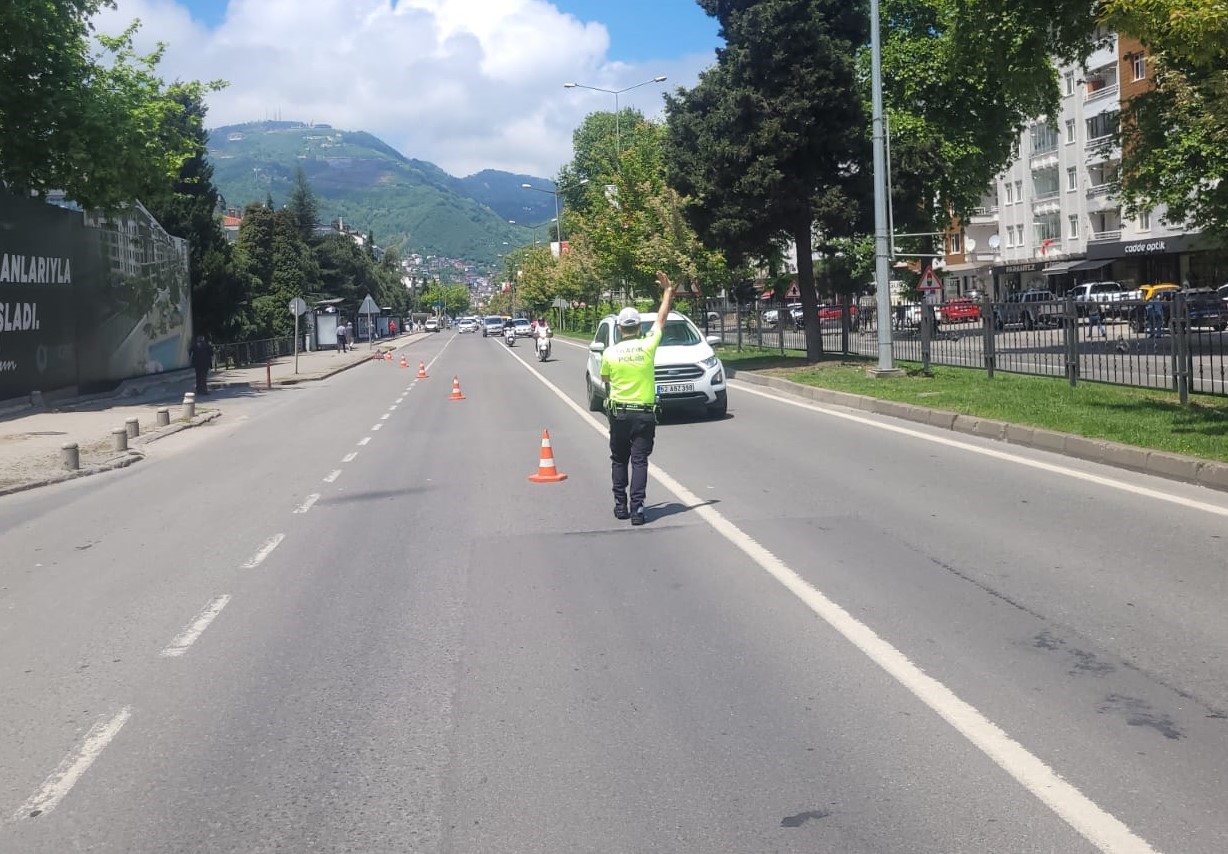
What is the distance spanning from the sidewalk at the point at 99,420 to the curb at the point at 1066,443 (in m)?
11.6

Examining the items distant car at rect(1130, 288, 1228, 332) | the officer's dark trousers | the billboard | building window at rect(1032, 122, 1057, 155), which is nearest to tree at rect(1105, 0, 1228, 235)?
distant car at rect(1130, 288, 1228, 332)

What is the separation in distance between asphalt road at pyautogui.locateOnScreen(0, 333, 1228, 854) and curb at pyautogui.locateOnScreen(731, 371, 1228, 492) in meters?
0.42

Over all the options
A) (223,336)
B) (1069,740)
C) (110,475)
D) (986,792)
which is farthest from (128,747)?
(223,336)

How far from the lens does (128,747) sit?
5.12m

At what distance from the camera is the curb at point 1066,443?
1119 cm

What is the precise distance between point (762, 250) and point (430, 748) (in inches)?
1097

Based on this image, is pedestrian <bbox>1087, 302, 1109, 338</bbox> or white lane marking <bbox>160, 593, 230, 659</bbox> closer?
white lane marking <bbox>160, 593, 230, 659</bbox>

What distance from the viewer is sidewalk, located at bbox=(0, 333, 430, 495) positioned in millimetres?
16656

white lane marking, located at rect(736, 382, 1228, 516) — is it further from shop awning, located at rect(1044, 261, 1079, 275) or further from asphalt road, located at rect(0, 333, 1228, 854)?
shop awning, located at rect(1044, 261, 1079, 275)

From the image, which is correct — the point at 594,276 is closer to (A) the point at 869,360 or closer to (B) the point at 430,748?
(A) the point at 869,360

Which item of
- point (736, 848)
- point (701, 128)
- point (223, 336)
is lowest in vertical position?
point (736, 848)

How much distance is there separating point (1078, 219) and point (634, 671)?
66149mm

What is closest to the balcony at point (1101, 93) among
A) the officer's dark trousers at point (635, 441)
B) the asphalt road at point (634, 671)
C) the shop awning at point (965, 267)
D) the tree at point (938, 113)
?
the shop awning at point (965, 267)

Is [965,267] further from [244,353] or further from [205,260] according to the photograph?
[205,260]
